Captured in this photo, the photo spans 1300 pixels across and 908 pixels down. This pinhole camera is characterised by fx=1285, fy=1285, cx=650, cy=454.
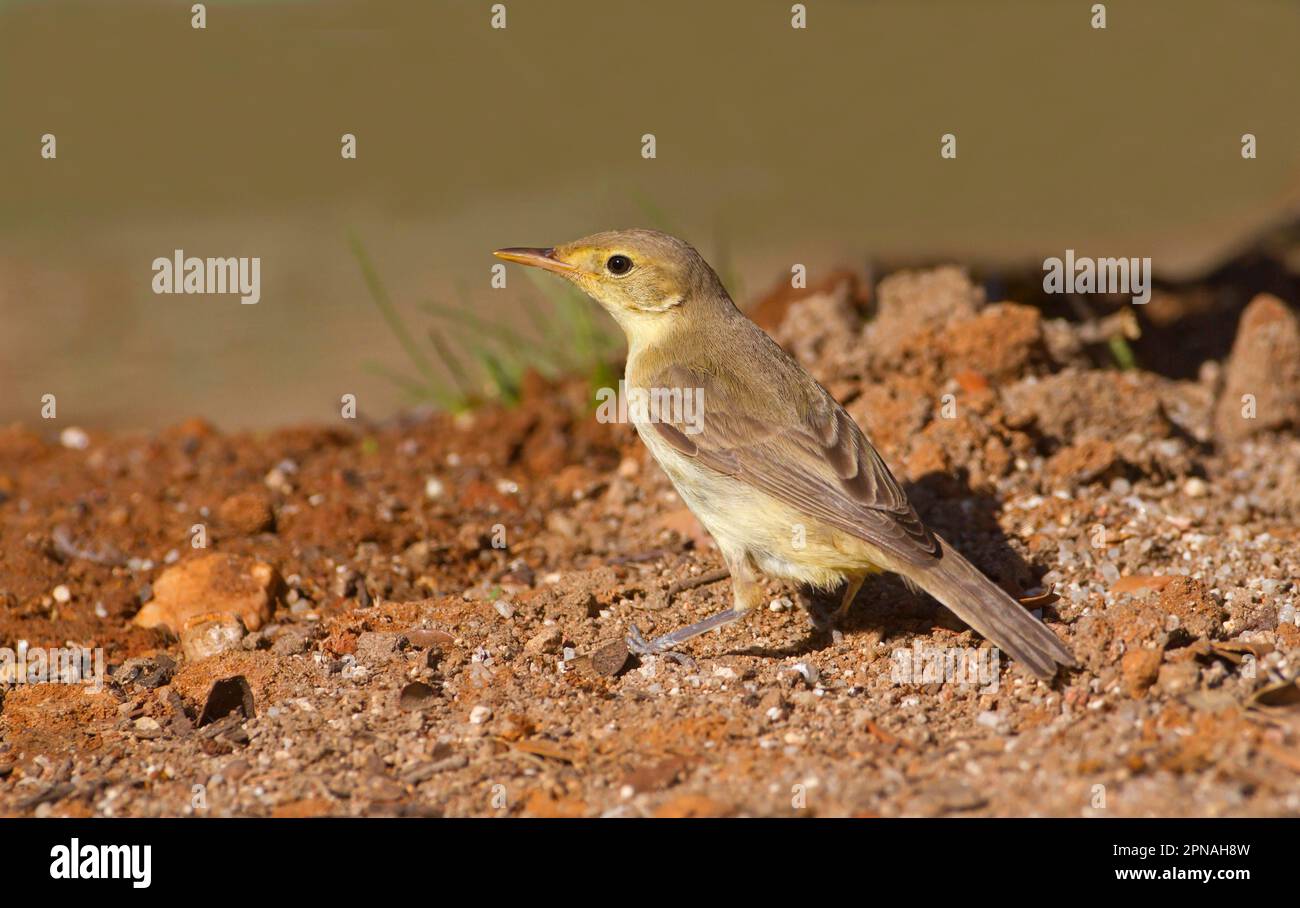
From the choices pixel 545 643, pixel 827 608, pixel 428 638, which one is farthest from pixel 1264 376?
pixel 428 638

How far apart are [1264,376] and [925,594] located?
2.88 meters

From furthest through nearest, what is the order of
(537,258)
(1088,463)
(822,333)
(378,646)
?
(822,333)
(1088,463)
(537,258)
(378,646)

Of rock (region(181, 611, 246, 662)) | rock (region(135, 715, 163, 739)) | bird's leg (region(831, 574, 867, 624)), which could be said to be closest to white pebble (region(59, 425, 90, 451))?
rock (region(181, 611, 246, 662))

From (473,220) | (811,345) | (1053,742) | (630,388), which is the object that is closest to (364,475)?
(630,388)

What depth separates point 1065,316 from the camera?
855 centimetres

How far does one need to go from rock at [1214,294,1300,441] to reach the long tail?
10.4ft

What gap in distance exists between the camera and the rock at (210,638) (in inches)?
235

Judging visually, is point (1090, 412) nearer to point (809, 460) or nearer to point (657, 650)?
point (809, 460)

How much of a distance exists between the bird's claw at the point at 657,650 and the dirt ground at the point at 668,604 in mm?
53

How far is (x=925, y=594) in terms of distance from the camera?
6.19 metres

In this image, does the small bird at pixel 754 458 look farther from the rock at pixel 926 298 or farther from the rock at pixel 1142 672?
the rock at pixel 926 298

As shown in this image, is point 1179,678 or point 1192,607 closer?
point 1179,678

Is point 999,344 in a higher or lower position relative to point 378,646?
higher

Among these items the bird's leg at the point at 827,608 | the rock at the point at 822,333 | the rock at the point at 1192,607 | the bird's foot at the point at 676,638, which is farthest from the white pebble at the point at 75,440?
the rock at the point at 1192,607
